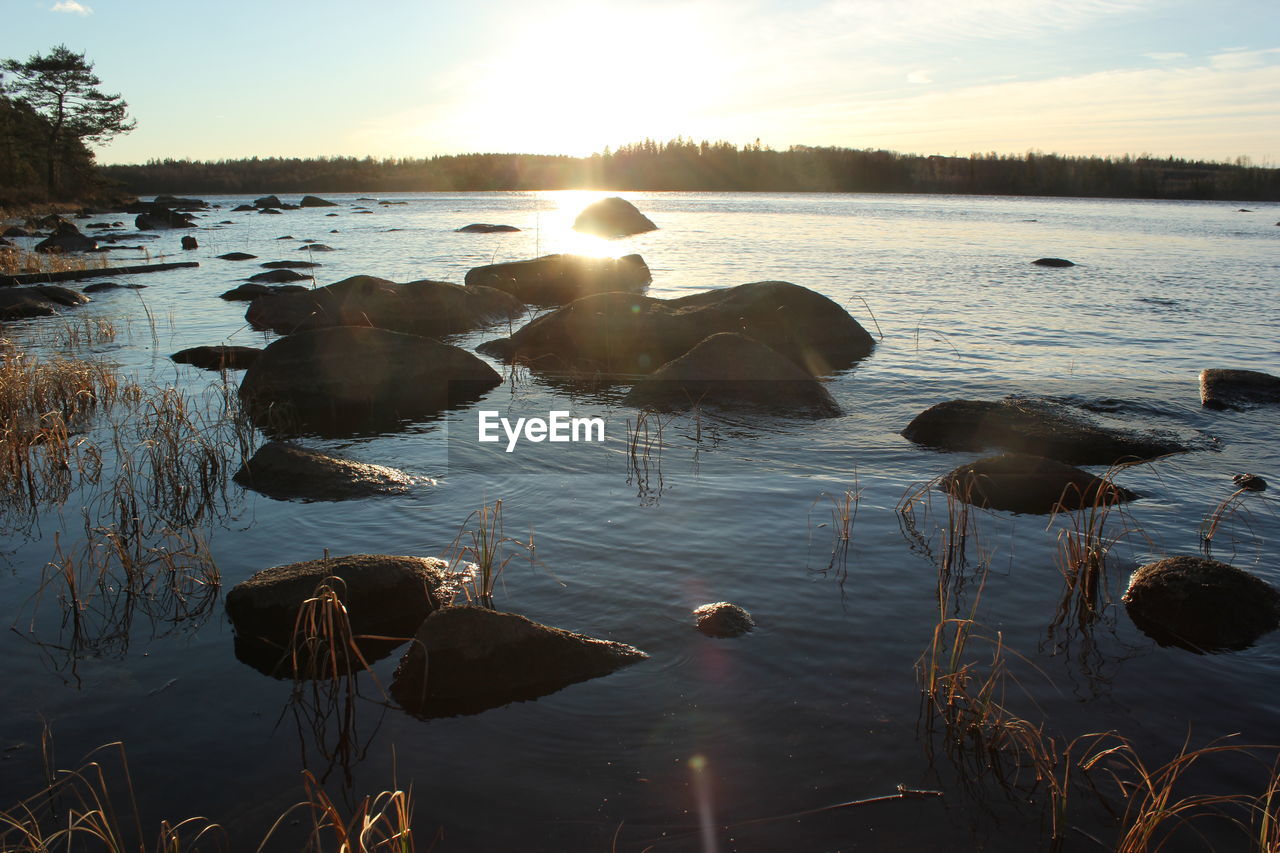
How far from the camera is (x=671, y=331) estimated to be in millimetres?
16656

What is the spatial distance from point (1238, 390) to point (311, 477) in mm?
12622

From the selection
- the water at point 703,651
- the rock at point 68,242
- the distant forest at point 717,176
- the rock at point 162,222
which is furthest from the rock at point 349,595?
the distant forest at point 717,176

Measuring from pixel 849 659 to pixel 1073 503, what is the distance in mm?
3991

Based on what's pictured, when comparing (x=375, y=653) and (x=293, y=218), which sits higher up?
(x=293, y=218)

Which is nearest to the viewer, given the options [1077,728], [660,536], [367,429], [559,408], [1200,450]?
[1077,728]

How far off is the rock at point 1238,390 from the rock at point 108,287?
2631 centimetres

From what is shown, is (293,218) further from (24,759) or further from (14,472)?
(24,759)

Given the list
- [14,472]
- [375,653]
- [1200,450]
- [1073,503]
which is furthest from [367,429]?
[1200,450]

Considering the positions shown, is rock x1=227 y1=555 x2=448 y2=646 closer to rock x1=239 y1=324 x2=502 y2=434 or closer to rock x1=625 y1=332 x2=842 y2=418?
rock x1=239 y1=324 x2=502 y2=434

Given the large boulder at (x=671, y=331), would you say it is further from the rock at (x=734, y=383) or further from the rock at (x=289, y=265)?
the rock at (x=289, y=265)

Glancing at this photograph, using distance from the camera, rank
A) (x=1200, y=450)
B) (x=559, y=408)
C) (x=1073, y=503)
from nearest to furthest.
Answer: (x=1073, y=503)
(x=1200, y=450)
(x=559, y=408)

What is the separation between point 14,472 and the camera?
28.9 ft

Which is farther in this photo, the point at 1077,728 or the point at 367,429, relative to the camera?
the point at 367,429

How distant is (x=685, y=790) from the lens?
457 centimetres
